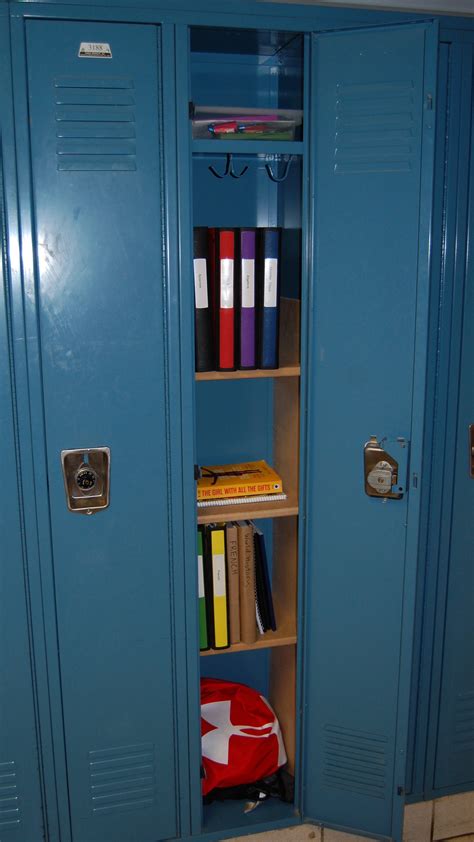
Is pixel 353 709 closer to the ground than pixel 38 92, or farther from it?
closer to the ground

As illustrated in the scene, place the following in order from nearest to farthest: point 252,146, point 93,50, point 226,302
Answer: point 93,50
point 252,146
point 226,302

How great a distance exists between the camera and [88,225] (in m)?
1.74

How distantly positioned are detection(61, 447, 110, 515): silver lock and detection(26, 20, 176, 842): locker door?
18 millimetres

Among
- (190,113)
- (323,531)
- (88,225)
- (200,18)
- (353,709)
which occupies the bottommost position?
(353,709)

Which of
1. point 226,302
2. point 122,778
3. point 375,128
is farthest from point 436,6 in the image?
point 122,778

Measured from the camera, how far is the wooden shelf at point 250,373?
1947 mm

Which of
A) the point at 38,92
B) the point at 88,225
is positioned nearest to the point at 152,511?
the point at 88,225

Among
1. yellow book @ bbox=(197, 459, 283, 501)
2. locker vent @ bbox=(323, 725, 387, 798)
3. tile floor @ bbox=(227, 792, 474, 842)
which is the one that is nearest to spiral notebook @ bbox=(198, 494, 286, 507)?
yellow book @ bbox=(197, 459, 283, 501)

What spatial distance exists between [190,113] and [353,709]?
1.61m

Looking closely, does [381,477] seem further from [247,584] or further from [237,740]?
[237,740]

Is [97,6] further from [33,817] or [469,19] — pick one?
[33,817]

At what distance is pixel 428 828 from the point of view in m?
2.24

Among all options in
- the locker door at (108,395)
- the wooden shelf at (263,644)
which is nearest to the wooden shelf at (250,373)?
the locker door at (108,395)

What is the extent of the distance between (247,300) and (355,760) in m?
1.30
